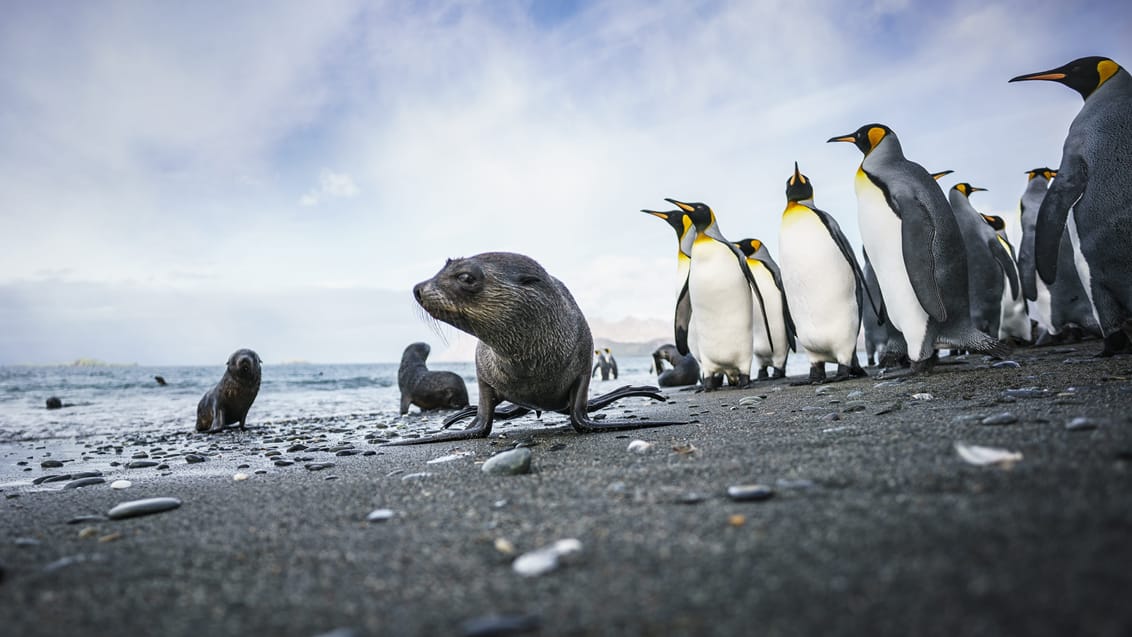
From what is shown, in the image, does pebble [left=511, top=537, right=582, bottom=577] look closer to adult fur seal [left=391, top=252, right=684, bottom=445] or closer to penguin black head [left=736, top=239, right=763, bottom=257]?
adult fur seal [left=391, top=252, right=684, bottom=445]

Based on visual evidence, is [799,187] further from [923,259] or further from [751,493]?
[751,493]

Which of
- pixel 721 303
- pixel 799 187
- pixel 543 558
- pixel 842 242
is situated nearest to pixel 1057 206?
pixel 842 242

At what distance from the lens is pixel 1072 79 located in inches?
267

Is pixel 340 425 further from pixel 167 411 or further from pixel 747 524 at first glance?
pixel 747 524

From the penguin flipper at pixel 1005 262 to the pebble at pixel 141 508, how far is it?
11.3 m

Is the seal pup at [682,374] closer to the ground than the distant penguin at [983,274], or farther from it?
closer to the ground

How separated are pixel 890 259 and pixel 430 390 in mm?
7546

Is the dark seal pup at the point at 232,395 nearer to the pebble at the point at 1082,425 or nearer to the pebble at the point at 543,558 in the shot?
the pebble at the point at 543,558

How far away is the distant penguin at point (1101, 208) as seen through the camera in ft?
18.7

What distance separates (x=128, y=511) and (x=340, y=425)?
6.19m

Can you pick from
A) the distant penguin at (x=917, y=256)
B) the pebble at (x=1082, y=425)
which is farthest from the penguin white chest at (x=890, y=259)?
the pebble at (x=1082, y=425)

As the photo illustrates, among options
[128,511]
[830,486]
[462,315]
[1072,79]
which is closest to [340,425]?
[462,315]

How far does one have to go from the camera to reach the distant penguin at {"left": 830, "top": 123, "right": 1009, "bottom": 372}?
654cm

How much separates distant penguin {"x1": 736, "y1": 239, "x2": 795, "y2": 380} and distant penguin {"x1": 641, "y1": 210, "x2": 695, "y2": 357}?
42.9 inches
